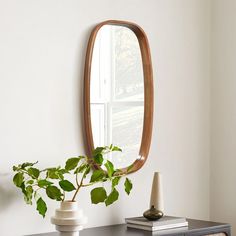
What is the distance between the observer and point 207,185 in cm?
346

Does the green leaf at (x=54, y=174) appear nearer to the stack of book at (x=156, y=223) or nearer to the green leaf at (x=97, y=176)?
the green leaf at (x=97, y=176)

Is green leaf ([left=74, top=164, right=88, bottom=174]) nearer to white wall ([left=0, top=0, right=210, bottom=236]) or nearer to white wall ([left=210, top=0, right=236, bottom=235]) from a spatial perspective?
white wall ([left=0, top=0, right=210, bottom=236])

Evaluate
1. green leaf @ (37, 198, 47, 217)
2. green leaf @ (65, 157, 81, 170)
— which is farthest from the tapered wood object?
green leaf @ (37, 198, 47, 217)

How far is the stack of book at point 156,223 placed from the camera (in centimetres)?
276

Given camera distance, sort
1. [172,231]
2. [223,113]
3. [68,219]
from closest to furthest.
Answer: [68,219], [172,231], [223,113]

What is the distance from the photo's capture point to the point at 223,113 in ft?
11.3

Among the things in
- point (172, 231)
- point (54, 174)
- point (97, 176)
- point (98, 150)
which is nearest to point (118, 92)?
point (98, 150)

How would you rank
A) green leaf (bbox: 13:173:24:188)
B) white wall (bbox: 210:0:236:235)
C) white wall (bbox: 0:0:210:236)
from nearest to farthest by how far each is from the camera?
1. green leaf (bbox: 13:173:24:188)
2. white wall (bbox: 0:0:210:236)
3. white wall (bbox: 210:0:236:235)

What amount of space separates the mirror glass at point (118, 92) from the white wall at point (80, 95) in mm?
75

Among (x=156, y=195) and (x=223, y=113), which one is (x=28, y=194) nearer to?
(x=156, y=195)

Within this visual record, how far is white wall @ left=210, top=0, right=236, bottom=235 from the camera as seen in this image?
11.1 ft

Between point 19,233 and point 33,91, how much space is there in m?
0.60

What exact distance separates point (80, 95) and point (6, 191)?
56 cm

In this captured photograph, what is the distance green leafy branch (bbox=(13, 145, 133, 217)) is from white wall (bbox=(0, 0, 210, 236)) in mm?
71
